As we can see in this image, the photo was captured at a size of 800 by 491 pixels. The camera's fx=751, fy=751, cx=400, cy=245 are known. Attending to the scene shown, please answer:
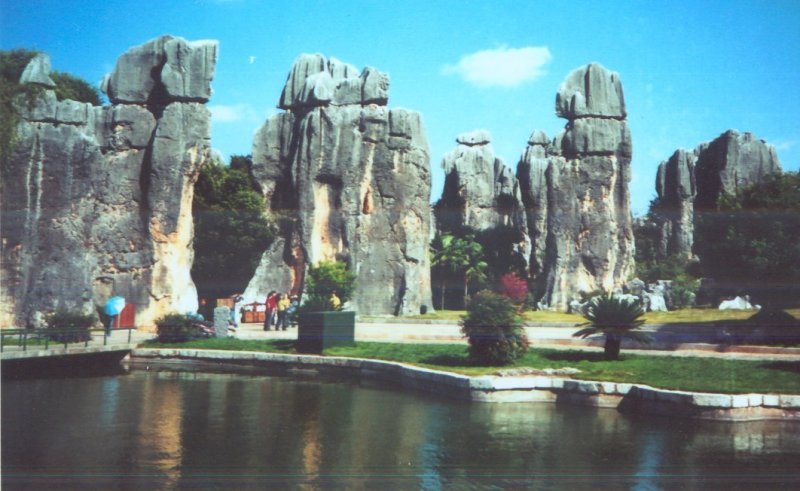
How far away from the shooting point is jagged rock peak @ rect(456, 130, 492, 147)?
196ft

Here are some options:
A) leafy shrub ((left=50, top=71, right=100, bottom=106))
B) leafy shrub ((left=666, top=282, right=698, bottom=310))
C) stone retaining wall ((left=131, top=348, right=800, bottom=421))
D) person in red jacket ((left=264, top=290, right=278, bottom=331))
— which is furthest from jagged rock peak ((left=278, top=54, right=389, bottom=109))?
stone retaining wall ((left=131, top=348, right=800, bottom=421))

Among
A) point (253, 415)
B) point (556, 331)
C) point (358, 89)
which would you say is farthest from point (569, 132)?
point (253, 415)

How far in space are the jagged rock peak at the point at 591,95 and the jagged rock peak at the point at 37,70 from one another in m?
27.5

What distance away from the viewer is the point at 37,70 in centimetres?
2406

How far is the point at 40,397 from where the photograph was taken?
49.5 feet

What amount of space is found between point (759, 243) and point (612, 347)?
8817 millimetres

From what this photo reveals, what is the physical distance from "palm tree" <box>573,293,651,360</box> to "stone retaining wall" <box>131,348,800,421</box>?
3.38 meters

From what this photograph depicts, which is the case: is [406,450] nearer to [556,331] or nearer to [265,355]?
[265,355]

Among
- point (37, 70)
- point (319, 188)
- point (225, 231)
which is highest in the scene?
point (37, 70)

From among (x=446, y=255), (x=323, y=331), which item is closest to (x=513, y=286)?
(x=446, y=255)

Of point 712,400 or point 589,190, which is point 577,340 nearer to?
point 712,400

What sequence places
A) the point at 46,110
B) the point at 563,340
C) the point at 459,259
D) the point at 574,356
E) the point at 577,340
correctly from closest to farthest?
the point at 574,356, the point at 563,340, the point at 577,340, the point at 46,110, the point at 459,259

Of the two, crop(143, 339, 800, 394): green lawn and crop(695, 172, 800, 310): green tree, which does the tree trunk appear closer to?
crop(143, 339, 800, 394): green lawn

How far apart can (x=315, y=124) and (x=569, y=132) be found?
1496 centimetres
